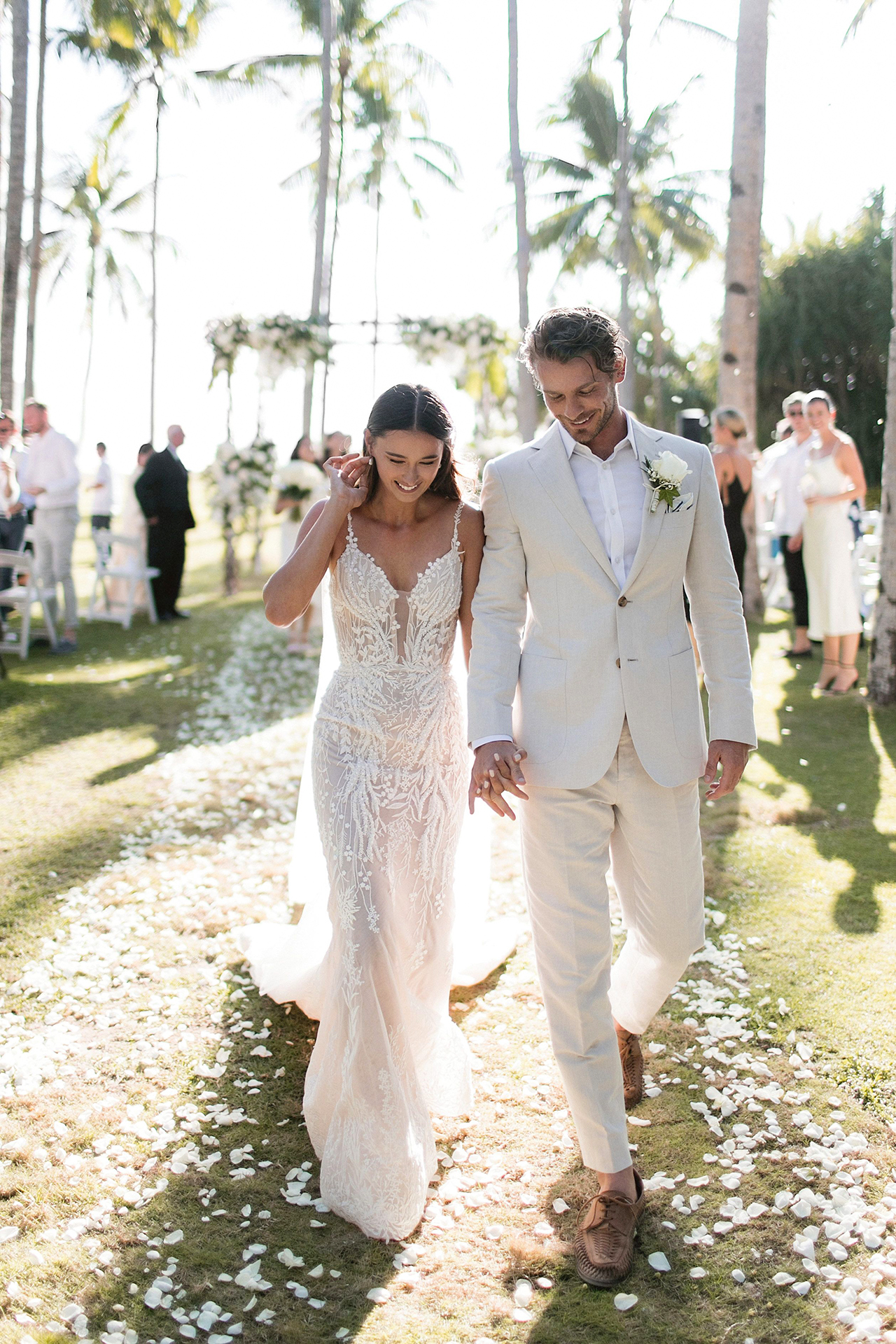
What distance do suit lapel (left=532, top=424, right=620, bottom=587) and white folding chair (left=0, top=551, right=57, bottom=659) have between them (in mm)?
9377

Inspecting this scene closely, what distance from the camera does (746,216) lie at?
456 inches

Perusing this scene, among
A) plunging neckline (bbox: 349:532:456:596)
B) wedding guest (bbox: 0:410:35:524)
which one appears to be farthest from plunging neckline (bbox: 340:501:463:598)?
wedding guest (bbox: 0:410:35:524)

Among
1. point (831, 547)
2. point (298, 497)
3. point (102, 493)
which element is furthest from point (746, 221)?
point (102, 493)

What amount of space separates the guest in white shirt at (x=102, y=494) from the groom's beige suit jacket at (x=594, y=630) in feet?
52.3

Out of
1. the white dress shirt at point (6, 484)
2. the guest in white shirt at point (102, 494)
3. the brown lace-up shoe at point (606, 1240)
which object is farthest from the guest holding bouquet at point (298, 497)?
the brown lace-up shoe at point (606, 1240)

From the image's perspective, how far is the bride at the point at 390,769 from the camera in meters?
3.33

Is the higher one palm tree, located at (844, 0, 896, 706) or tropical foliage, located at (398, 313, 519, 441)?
tropical foliage, located at (398, 313, 519, 441)

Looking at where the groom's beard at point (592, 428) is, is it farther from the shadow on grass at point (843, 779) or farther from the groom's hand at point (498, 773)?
the shadow on grass at point (843, 779)

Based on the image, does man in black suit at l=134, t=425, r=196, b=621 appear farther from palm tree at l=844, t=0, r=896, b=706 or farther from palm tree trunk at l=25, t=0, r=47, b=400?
palm tree at l=844, t=0, r=896, b=706

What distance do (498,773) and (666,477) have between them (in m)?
0.94

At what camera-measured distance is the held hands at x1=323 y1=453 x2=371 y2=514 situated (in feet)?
11.6

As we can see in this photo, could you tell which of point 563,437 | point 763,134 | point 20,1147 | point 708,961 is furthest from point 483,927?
point 763,134

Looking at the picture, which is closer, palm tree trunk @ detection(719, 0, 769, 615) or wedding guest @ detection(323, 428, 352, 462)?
palm tree trunk @ detection(719, 0, 769, 615)

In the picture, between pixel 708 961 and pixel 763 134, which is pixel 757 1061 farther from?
pixel 763 134
